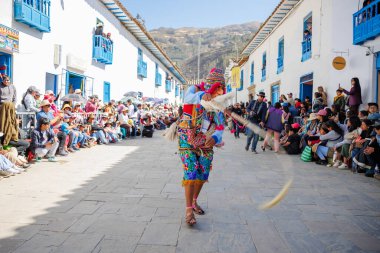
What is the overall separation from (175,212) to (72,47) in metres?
9.76

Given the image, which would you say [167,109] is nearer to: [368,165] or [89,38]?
[89,38]

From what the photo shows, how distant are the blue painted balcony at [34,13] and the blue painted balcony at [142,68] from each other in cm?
1128

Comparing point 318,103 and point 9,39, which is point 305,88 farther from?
point 9,39

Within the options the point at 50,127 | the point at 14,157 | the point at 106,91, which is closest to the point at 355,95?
the point at 50,127

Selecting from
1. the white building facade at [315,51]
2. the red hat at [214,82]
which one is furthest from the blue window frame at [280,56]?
the red hat at [214,82]

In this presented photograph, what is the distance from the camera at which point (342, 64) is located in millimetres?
10422

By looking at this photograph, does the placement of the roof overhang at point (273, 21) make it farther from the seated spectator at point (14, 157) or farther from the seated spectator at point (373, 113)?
the seated spectator at point (14, 157)

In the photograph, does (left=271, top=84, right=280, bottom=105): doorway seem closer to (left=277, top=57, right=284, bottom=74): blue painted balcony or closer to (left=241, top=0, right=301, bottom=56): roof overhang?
(left=277, top=57, right=284, bottom=74): blue painted balcony

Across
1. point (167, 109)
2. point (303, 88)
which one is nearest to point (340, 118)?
point (303, 88)

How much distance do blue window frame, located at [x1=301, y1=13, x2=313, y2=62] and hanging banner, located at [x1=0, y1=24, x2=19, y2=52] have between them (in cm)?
983

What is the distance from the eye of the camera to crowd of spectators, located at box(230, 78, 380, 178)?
7.11 m

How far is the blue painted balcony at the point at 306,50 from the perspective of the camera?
13.6m

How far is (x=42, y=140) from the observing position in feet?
25.1

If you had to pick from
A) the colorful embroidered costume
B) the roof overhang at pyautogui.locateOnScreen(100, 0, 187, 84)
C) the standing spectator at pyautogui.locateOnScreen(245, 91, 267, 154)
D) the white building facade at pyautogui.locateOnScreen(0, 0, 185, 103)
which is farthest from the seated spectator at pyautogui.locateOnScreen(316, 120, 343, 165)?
the roof overhang at pyautogui.locateOnScreen(100, 0, 187, 84)
